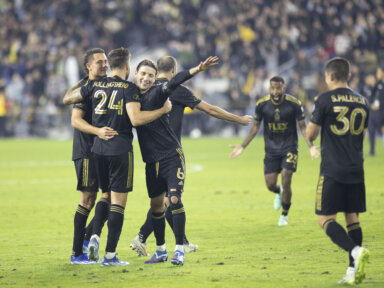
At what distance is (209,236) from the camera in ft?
33.7

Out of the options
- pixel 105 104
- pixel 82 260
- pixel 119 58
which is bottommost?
pixel 82 260

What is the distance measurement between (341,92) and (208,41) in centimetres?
2755

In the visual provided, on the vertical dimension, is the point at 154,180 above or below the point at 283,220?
above

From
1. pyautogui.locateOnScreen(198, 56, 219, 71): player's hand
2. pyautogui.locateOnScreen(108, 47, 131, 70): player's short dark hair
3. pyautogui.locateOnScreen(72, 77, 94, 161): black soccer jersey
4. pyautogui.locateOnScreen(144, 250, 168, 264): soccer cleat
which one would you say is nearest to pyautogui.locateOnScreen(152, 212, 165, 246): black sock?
pyautogui.locateOnScreen(144, 250, 168, 264): soccer cleat

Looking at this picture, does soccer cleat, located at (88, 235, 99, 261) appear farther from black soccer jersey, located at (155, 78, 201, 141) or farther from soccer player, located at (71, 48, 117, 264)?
black soccer jersey, located at (155, 78, 201, 141)

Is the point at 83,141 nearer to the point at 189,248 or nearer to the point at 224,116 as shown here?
the point at 224,116

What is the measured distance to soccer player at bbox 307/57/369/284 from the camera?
696 centimetres

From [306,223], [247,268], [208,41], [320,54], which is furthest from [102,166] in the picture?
[208,41]

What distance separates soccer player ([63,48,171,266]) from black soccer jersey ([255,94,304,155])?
174 inches

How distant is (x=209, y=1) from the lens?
118 ft

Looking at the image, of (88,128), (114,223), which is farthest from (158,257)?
(88,128)

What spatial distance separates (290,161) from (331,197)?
4820 mm

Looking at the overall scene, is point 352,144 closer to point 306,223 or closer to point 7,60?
point 306,223

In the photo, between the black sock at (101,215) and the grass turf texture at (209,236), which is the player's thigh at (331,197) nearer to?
the grass turf texture at (209,236)
